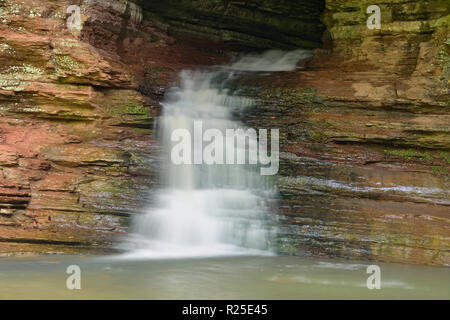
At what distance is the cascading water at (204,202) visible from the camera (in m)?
7.86

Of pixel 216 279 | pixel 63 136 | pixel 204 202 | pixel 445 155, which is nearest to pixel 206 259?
pixel 216 279

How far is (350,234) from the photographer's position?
776 cm

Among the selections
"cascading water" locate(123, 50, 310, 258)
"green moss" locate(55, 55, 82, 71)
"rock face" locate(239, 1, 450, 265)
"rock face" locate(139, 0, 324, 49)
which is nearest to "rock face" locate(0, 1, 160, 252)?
Result: "green moss" locate(55, 55, 82, 71)

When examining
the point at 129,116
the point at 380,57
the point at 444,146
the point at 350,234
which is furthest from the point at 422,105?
the point at 129,116

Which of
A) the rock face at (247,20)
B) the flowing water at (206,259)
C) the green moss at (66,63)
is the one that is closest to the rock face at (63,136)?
the green moss at (66,63)

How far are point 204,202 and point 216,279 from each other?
2.64 m

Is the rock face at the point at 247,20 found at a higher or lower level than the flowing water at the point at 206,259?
higher

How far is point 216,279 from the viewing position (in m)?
5.87

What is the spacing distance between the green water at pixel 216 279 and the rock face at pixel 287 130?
2.29ft

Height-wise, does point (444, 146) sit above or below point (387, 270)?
above

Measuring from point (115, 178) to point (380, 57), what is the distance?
5756mm

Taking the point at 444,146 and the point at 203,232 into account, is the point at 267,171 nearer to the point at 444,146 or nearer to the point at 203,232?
the point at 203,232

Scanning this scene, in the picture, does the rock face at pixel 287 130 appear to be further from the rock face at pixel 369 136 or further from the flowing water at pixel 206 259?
the flowing water at pixel 206 259

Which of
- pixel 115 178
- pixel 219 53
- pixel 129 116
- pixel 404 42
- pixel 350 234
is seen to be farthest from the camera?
pixel 219 53
